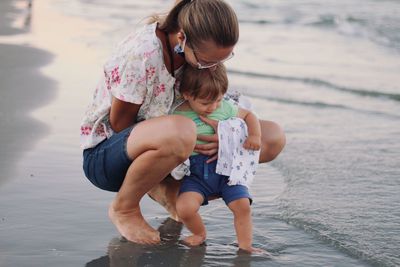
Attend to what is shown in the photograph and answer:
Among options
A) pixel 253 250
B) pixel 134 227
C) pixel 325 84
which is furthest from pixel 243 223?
pixel 325 84

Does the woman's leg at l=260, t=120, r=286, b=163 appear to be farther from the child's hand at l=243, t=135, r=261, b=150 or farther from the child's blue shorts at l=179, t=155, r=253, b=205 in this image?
the child's blue shorts at l=179, t=155, r=253, b=205

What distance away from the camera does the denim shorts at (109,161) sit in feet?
11.7

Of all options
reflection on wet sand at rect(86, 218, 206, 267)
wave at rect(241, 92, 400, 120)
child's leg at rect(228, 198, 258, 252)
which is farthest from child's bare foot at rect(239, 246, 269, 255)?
wave at rect(241, 92, 400, 120)

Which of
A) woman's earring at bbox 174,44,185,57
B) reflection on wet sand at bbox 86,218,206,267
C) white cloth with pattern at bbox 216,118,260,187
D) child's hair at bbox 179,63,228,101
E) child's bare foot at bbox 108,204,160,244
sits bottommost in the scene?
reflection on wet sand at bbox 86,218,206,267

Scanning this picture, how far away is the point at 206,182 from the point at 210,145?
17 centimetres

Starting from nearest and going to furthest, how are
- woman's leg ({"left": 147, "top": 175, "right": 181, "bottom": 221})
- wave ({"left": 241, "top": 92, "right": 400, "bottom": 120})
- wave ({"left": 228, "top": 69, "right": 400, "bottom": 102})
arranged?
woman's leg ({"left": 147, "top": 175, "right": 181, "bottom": 221}) < wave ({"left": 241, "top": 92, "right": 400, "bottom": 120}) < wave ({"left": 228, "top": 69, "right": 400, "bottom": 102})

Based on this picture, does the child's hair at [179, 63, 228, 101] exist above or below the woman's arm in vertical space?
above

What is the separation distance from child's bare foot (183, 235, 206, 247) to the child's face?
548 millimetres

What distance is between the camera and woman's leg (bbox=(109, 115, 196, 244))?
340 cm

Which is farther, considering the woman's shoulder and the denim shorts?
the denim shorts

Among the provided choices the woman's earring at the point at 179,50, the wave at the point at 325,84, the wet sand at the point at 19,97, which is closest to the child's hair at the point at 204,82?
the woman's earring at the point at 179,50

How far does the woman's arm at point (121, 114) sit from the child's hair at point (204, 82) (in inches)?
9.3

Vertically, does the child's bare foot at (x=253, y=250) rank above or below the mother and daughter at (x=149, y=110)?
below

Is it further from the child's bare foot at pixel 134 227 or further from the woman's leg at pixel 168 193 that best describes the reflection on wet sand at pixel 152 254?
the woman's leg at pixel 168 193
